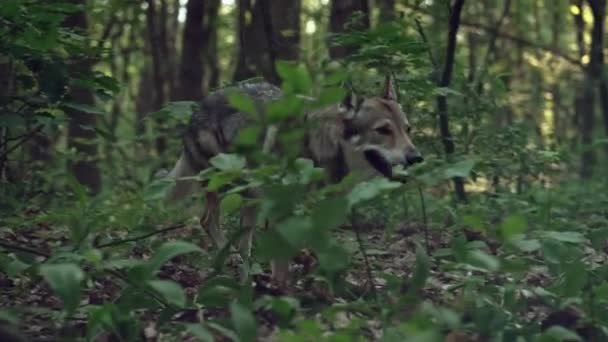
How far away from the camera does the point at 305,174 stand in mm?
4723

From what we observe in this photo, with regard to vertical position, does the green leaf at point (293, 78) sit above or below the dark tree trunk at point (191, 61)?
above

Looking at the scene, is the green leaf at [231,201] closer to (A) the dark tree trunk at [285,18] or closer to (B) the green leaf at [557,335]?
(B) the green leaf at [557,335]

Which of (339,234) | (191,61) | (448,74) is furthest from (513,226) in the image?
(191,61)

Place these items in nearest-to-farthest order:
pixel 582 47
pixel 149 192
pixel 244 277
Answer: pixel 149 192
pixel 244 277
pixel 582 47

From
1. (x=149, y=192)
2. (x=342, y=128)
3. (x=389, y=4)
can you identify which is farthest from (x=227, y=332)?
(x=389, y=4)

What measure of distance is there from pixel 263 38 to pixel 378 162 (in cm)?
693

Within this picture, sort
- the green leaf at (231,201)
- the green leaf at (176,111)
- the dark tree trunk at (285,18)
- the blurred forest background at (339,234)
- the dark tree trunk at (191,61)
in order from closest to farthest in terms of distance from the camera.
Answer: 1. the blurred forest background at (339,234)
2. the green leaf at (231,201)
3. the green leaf at (176,111)
4. the dark tree trunk at (285,18)
5. the dark tree trunk at (191,61)

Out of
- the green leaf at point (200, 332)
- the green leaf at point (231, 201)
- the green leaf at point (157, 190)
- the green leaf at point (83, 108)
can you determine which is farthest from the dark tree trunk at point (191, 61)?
the green leaf at point (200, 332)

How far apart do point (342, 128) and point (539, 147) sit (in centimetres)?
353

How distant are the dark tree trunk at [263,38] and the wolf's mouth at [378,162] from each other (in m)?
3.89

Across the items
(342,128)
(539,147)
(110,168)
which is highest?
(342,128)

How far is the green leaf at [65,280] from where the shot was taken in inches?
177

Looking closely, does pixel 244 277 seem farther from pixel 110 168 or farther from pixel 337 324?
pixel 110 168

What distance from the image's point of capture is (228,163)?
190 inches
